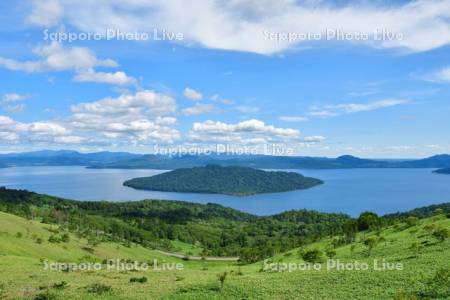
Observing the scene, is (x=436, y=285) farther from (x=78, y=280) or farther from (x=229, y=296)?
(x=78, y=280)

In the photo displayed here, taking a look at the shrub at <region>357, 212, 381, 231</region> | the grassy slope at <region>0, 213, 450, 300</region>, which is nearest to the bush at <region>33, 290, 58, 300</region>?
the grassy slope at <region>0, 213, 450, 300</region>

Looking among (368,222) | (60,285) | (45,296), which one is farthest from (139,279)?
(368,222)

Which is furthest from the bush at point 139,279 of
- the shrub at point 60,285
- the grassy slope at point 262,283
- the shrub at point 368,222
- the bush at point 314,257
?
the shrub at point 368,222

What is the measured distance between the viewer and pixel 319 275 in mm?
35875

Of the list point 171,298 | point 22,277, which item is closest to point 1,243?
point 22,277

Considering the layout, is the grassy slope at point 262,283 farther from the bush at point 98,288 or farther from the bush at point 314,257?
the bush at point 314,257

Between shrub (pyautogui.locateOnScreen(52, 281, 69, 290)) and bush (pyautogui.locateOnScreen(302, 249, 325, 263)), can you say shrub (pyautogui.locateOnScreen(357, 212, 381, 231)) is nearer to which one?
bush (pyautogui.locateOnScreen(302, 249, 325, 263))

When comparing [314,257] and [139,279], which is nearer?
[139,279]

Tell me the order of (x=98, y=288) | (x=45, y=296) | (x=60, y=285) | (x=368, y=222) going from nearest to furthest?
(x=45, y=296) → (x=98, y=288) → (x=60, y=285) → (x=368, y=222)

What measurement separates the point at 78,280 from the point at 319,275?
22722 mm

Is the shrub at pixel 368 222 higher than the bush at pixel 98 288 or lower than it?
lower

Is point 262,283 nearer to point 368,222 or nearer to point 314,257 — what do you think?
Answer: point 314,257

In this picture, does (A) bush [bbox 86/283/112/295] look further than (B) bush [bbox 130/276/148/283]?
No

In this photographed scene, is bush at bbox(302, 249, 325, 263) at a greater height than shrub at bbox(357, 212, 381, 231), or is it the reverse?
bush at bbox(302, 249, 325, 263)
